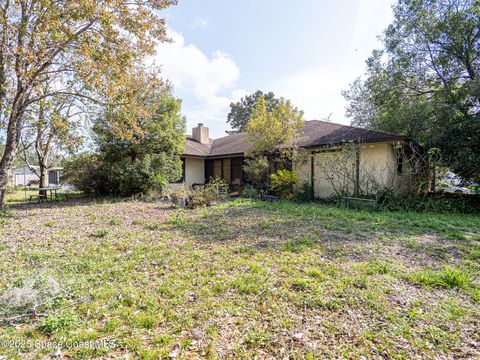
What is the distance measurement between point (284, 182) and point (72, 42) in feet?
30.7

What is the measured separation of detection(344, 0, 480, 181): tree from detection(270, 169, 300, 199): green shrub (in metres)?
5.44

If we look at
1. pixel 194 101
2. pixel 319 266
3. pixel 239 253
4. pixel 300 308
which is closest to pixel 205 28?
pixel 194 101

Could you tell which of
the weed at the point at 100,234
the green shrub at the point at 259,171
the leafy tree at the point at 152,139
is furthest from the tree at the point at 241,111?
the weed at the point at 100,234

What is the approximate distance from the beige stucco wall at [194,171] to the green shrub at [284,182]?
274 inches

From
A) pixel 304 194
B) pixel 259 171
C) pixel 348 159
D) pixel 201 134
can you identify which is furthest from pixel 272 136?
pixel 201 134

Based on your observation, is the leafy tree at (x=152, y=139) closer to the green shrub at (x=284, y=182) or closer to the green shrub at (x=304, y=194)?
the green shrub at (x=284, y=182)

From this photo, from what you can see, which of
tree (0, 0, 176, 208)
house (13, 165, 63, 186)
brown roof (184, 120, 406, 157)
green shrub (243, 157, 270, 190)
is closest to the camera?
tree (0, 0, 176, 208)

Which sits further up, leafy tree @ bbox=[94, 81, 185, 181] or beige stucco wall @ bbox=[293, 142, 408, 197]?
leafy tree @ bbox=[94, 81, 185, 181]

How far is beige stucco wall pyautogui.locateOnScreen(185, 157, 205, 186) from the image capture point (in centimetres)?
1640

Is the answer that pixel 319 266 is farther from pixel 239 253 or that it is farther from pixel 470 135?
pixel 470 135

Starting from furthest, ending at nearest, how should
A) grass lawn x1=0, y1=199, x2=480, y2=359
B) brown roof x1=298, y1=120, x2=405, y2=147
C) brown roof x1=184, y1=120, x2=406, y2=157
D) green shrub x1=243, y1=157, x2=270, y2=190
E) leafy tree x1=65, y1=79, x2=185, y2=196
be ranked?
green shrub x1=243, y1=157, x2=270, y2=190, leafy tree x1=65, y1=79, x2=185, y2=196, brown roof x1=184, y1=120, x2=406, y2=157, brown roof x1=298, y1=120, x2=405, y2=147, grass lawn x1=0, y1=199, x2=480, y2=359

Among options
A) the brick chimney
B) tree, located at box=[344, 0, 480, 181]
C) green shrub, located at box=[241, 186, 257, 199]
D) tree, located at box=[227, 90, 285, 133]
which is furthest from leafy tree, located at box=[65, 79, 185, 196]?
tree, located at box=[227, 90, 285, 133]

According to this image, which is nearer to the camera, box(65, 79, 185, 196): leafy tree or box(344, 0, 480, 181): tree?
box(344, 0, 480, 181): tree

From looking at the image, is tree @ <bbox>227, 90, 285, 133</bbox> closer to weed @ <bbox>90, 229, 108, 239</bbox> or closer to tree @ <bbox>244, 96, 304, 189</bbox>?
tree @ <bbox>244, 96, 304, 189</bbox>
